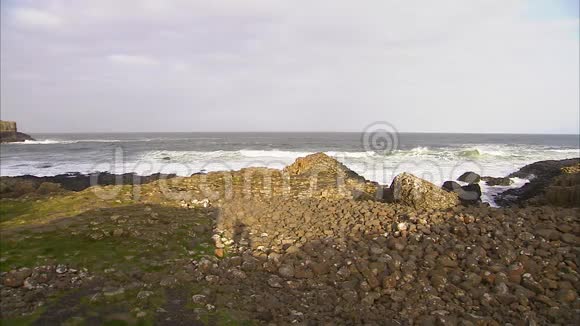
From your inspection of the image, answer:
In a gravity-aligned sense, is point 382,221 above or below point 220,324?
above

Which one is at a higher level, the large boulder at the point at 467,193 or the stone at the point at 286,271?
the large boulder at the point at 467,193

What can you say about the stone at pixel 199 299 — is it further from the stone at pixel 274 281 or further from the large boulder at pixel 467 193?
the large boulder at pixel 467 193

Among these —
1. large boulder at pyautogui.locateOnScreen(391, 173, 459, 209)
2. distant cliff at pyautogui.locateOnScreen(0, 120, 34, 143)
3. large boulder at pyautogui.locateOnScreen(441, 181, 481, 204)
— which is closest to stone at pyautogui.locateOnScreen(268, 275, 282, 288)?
large boulder at pyautogui.locateOnScreen(391, 173, 459, 209)

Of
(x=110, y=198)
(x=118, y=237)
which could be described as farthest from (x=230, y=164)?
(x=118, y=237)

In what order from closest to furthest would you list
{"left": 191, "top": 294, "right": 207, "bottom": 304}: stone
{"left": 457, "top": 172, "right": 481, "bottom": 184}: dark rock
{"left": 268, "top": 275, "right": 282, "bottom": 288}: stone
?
1. {"left": 191, "top": 294, "right": 207, "bottom": 304}: stone
2. {"left": 268, "top": 275, "right": 282, "bottom": 288}: stone
3. {"left": 457, "top": 172, "right": 481, "bottom": 184}: dark rock

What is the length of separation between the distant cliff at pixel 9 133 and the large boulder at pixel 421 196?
70081 mm

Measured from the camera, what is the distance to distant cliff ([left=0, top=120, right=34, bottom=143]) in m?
61.5

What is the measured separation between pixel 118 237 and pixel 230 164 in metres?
19.6

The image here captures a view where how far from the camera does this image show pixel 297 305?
471 centimetres

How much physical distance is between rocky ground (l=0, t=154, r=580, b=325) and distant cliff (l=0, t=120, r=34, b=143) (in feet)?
217

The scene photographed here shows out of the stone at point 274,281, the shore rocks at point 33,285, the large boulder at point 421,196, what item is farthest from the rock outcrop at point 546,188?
the shore rocks at point 33,285

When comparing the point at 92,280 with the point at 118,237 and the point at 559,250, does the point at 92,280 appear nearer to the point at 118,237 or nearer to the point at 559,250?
the point at 118,237

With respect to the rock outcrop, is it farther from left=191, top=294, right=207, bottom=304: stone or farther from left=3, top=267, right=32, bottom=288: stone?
left=3, top=267, right=32, bottom=288: stone

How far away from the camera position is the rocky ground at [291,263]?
4.46 metres
